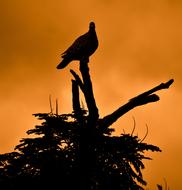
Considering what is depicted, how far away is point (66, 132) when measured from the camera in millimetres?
10000

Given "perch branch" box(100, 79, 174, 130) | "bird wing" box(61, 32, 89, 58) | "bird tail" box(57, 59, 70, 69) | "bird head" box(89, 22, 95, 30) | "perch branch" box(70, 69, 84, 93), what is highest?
"bird head" box(89, 22, 95, 30)

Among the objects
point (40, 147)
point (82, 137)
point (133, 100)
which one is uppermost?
point (40, 147)

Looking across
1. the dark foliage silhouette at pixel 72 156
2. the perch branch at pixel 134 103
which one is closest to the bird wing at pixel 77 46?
the dark foliage silhouette at pixel 72 156

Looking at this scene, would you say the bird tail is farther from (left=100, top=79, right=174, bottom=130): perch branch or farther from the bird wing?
(left=100, top=79, right=174, bottom=130): perch branch

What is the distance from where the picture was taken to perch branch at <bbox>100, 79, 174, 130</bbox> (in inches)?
259

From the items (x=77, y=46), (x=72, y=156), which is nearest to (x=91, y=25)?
(x=77, y=46)

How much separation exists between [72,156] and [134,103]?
3437 millimetres

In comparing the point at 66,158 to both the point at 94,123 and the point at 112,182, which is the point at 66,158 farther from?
the point at 94,123

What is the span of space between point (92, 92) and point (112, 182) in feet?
9.74

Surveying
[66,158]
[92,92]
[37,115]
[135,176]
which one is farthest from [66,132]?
[92,92]

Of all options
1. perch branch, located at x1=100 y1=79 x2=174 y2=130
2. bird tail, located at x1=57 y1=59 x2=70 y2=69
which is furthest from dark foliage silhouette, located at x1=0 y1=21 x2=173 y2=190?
bird tail, located at x1=57 y1=59 x2=70 y2=69

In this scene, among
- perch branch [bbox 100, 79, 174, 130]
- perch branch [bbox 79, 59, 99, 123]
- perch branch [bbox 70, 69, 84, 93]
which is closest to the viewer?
perch branch [bbox 100, 79, 174, 130]

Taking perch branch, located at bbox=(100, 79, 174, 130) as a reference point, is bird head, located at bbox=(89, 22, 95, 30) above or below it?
above

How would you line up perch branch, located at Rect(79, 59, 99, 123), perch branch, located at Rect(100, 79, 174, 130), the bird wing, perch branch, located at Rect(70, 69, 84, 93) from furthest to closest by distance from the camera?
the bird wing, perch branch, located at Rect(70, 69, 84, 93), perch branch, located at Rect(79, 59, 99, 123), perch branch, located at Rect(100, 79, 174, 130)
